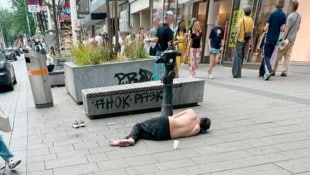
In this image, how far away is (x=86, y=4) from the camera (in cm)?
3922

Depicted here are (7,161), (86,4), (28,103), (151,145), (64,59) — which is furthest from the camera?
(86,4)

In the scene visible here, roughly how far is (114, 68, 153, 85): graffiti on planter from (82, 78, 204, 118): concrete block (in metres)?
1.29

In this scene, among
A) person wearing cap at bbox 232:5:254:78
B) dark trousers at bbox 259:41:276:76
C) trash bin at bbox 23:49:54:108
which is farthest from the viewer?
person wearing cap at bbox 232:5:254:78

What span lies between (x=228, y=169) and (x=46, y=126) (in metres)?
3.60

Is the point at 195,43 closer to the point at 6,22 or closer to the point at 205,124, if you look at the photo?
the point at 205,124

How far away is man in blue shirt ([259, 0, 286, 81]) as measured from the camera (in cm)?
793

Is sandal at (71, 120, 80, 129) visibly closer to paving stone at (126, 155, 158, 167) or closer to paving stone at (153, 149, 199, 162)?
paving stone at (126, 155, 158, 167)

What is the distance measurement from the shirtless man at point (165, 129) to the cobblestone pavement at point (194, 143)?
0.36 feet

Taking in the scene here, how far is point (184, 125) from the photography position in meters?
4.32

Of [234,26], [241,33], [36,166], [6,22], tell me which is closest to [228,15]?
[234,26]

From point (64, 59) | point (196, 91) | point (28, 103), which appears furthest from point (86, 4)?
point (196, 91)

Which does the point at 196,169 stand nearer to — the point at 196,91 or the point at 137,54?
the point at 196,91

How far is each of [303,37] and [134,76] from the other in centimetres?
606

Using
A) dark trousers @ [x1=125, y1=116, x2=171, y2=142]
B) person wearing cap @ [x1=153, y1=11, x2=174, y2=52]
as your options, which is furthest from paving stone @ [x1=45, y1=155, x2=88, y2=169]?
person wearing cap @ [x1=153, y1=11, x2=174, y2=52]
